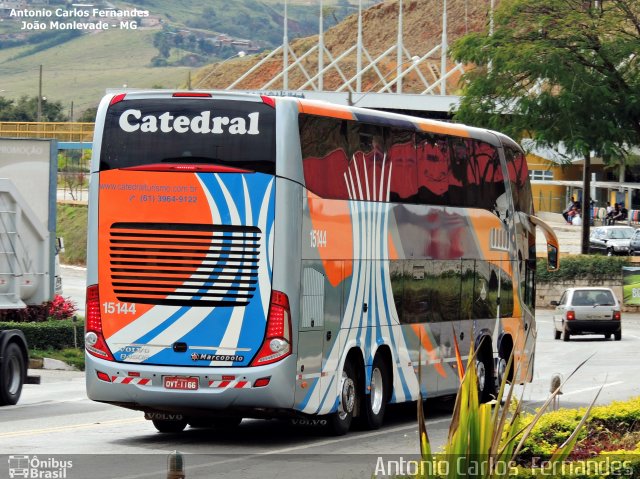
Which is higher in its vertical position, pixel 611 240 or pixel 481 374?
pixel 611 240

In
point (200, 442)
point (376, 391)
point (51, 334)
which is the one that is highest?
point (51, 334)

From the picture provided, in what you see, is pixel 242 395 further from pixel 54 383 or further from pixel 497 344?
pixel 54 383

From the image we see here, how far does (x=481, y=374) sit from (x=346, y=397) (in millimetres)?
5238

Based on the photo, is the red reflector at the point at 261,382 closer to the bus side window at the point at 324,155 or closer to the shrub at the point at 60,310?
the bus side window at the point at 324,155

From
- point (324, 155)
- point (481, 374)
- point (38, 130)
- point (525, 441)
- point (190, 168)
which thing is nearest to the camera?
point (525, 441)

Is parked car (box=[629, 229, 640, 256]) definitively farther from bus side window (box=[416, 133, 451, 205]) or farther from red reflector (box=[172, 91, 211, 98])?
red reflector (box=[172, 91, 211, 98])

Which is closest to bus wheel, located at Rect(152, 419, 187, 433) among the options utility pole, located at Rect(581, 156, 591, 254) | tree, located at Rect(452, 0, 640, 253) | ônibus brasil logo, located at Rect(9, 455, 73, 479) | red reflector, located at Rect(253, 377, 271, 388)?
red reflector, located at Rect(253, 377, 271, 388)

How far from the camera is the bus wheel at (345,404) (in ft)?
54.5

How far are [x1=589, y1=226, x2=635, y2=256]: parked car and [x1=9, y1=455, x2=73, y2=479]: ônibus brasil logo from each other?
57.0 m

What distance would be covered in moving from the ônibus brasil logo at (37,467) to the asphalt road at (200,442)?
9cm

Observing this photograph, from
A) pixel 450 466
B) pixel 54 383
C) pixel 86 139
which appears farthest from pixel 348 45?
pixel 450 466

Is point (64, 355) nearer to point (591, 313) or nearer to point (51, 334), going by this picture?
point (51, 334)

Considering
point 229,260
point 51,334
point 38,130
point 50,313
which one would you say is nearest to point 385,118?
point 229,260

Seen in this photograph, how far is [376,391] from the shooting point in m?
17.9
